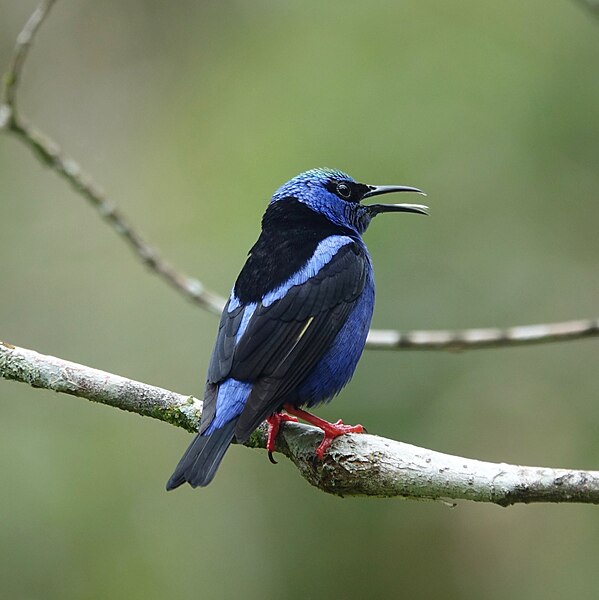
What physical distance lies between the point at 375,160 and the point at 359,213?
2329mm

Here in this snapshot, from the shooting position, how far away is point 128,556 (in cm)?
702

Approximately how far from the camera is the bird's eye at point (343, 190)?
559 cm

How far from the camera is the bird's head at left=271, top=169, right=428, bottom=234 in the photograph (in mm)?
5512

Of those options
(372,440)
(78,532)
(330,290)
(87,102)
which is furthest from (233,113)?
→ (372,440)

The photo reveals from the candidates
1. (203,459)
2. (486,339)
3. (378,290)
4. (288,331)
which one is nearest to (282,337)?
(288,331)

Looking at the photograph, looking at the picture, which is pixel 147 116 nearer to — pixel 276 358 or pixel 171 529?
pixel 171 529

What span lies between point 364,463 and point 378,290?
3.15 meters

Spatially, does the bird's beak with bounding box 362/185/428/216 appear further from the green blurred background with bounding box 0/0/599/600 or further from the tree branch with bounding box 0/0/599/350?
the green blurred background with bounding box 0/0/599/600

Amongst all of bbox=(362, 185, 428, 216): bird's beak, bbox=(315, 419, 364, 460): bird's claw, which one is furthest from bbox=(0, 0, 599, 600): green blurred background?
bbox=(315, 419, 364, 460): bird's claw

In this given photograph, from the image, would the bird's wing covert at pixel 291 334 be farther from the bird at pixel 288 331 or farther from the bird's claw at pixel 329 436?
the bird's claw at pixel 329 436

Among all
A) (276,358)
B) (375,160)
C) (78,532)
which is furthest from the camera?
(375,160)

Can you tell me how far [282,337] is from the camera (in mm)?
4531

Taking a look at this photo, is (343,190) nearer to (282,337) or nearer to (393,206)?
(393,206)

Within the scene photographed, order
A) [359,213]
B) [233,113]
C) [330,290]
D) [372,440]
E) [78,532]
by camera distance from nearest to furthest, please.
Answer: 1. [372,440]
2. [330,290]
3. [359,213]
4. [78,532]
5. [233,113]
